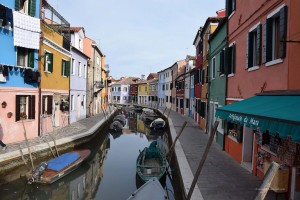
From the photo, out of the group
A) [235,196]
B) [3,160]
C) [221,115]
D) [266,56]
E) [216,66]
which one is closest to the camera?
[235,196]

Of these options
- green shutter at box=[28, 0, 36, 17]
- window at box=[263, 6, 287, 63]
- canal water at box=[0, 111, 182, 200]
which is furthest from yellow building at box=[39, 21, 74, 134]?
window at box=[263, 6, 287, 63]

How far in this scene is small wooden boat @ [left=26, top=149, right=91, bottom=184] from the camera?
1083 cm

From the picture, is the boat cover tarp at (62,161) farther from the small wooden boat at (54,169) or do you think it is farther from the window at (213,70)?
the window at (213,70)

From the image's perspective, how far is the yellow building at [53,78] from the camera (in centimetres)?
1722

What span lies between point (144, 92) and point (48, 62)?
5674 cm

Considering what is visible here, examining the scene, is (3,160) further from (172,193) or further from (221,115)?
(221,115)

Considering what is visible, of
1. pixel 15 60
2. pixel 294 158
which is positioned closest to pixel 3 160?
pixel 15 60

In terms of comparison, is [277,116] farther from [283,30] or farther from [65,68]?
[65,68]

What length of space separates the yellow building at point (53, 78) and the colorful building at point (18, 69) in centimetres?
90

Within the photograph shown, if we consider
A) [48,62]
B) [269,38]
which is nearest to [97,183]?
[48,62]

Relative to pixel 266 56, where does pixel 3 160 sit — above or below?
below

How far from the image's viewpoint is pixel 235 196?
25.4 feet

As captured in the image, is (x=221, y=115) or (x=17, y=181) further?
(x=17, y=181)

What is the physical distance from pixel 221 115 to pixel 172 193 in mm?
4278
